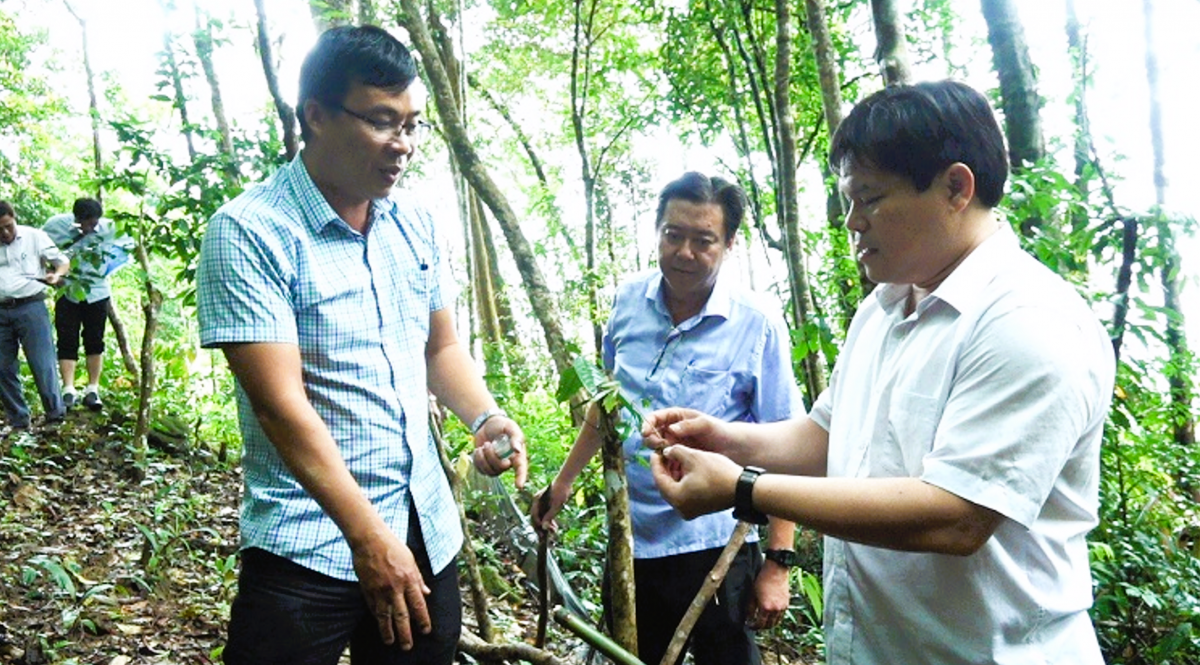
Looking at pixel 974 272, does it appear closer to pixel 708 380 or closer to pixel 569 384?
pixel 569 384

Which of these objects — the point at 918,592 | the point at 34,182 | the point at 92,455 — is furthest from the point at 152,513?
the point at 34,182

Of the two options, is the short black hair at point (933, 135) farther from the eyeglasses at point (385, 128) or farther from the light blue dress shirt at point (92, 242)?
the light blue dress shirt at point (92, 242)

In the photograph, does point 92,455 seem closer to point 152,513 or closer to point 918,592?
point 152,513

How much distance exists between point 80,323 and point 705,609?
654 centimetres

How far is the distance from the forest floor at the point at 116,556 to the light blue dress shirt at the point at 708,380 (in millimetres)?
731

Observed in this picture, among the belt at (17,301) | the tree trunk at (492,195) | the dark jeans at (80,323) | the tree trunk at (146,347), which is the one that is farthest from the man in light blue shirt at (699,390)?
the dark jeans at (80,323)

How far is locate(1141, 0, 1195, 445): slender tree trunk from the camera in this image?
3.35 m

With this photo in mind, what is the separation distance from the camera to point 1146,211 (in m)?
3.36

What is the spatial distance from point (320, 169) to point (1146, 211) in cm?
294

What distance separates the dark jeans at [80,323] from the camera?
→ 23.8 feet

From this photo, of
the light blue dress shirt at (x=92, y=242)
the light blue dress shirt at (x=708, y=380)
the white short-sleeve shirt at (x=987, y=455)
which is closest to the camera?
the white short-sleeve shirt at (x=987, y=455)

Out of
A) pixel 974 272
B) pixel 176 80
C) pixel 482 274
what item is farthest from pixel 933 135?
pixel 482 274

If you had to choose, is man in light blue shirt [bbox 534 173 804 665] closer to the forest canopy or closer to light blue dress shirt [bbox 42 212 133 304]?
the forest canopy

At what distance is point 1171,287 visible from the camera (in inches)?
269
